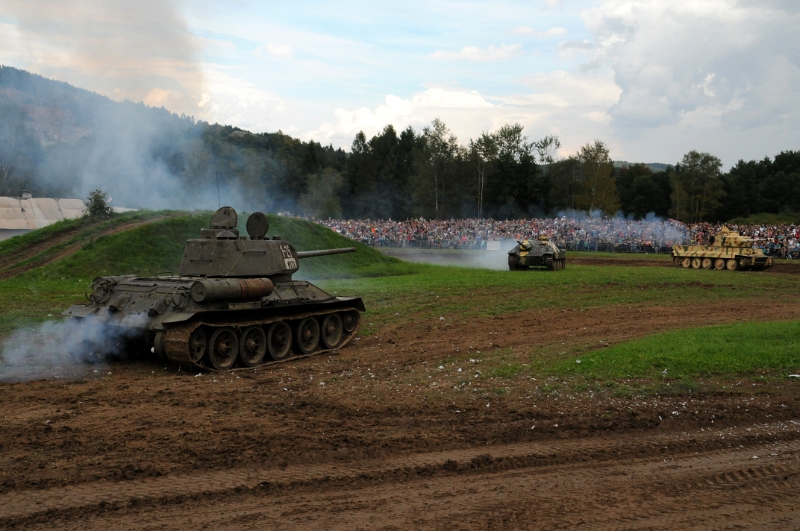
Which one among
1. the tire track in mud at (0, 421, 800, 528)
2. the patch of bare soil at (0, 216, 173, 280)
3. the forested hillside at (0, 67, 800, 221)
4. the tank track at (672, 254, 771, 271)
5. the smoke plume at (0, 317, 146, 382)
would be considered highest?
the forested hillside at (0, 67, 800, 221)

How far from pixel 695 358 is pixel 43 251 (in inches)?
1006

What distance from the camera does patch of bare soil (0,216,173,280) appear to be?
27359mm

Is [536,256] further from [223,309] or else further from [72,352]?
[72,352]

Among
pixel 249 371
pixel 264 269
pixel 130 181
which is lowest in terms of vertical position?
pixel 249 371

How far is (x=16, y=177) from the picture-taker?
37750 mm

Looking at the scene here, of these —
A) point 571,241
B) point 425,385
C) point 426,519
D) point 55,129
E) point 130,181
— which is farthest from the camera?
point 571,241

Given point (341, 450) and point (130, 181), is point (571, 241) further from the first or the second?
point (341, 450)

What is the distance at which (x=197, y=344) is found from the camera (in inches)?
508

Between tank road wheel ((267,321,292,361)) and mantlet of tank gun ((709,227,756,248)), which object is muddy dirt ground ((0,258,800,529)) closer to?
tank road wheel ((267,321,292,361))

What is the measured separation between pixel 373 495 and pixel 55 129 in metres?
25.4

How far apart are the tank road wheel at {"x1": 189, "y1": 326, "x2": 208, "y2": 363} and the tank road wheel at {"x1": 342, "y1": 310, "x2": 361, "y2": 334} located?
13.1ft

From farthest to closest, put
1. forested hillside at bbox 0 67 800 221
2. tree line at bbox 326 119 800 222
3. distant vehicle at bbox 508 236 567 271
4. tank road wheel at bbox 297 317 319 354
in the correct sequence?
tree line at bbox 326 119 800 222, distant vehicle at bbox 508 236 567 271, forested hillside at bbox 0 67 800 221, tank road wheel at bbox 297 317 319 354

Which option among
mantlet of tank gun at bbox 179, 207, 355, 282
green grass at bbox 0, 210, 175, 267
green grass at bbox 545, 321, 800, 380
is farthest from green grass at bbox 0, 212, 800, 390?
mantlet of tank gun at bbox 179, 207, 355, 282

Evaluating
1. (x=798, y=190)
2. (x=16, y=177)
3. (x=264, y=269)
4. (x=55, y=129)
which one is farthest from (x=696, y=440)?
(x=798, y=190)
